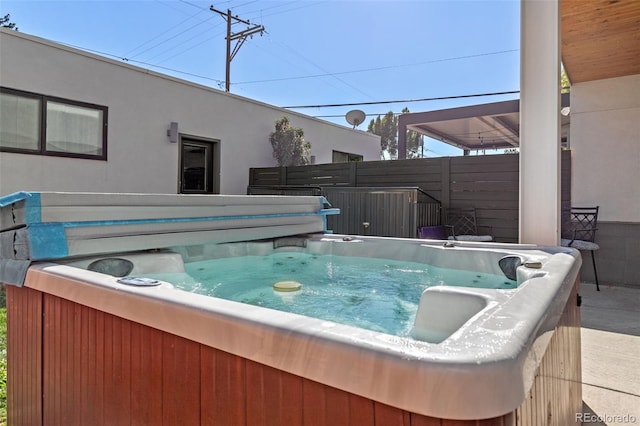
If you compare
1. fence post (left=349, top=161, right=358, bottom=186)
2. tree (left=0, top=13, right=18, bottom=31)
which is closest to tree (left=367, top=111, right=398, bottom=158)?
tree (left=0, top=13, right=18, bottom=31)

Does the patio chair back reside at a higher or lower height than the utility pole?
lower

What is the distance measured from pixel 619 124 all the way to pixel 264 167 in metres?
5.65

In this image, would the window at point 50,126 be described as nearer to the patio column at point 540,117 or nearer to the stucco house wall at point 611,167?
the patio column at point 540,117

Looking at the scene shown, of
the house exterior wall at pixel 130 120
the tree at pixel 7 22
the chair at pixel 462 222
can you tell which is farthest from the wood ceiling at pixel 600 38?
the tree at pixel 7 22

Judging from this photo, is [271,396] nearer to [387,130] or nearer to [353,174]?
[353,174]

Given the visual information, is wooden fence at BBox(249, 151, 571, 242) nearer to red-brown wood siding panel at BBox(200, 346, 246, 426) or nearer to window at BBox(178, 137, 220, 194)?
window at BBox(178, 137, 220, 194)

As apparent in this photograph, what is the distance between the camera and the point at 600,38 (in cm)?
357

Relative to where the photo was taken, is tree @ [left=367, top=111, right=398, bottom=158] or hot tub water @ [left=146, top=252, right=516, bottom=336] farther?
tree @ [left=367, top=111, right=398, bottom=158]

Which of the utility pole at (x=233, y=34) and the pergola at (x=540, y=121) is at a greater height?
the utility pole at (x=233, y=34)

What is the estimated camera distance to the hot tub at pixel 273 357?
602 mm

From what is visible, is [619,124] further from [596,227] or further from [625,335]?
[625,335]

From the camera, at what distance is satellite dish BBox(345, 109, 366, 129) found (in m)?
9.53

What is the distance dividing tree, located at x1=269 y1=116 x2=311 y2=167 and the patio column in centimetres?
602

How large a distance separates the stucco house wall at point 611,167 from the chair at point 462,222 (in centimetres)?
117
